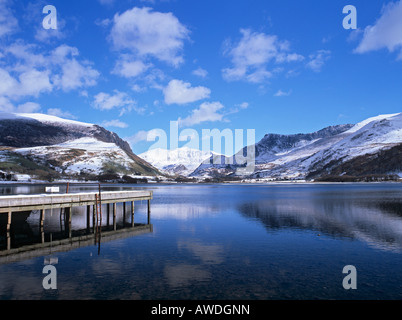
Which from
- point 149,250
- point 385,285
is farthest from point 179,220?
point 385,285

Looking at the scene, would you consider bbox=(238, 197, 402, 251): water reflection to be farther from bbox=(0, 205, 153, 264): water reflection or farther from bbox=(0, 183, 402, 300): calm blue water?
bbox=(0, 205, 153, 264): water reflection

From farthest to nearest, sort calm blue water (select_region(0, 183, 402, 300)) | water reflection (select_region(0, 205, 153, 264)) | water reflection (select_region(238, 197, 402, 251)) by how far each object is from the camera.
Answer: water reflection (select_region(238, 197, 402, 251))
water reflection (select_region(0, 205, 153, 264))
calm blue water (select_region(0, 183, 402, 300))

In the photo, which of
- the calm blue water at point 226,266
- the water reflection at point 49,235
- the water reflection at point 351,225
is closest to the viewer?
the calm blue water at point 226,266

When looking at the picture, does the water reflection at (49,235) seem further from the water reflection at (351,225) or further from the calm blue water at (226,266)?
the water reflection at (351,225)

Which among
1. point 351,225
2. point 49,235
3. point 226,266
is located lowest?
point 351,225

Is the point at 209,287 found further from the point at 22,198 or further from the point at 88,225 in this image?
the point at 88,225

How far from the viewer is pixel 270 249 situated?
31.2 meters

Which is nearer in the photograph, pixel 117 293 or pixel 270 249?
pixel 117 293

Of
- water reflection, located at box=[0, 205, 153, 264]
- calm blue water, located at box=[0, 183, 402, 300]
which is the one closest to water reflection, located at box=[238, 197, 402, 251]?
calm blue water, located at box=[0, 183, 402, 300]

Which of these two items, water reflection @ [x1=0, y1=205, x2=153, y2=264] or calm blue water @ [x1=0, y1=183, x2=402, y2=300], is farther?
water reflection @ [x1=0, y1=205, x2=153, y2=264]

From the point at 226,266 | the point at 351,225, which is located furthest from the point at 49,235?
the point at 351,225

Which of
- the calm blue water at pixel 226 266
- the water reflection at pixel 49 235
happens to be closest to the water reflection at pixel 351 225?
the calm blue water at pixel 226 266

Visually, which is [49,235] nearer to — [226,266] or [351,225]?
[226,266]
